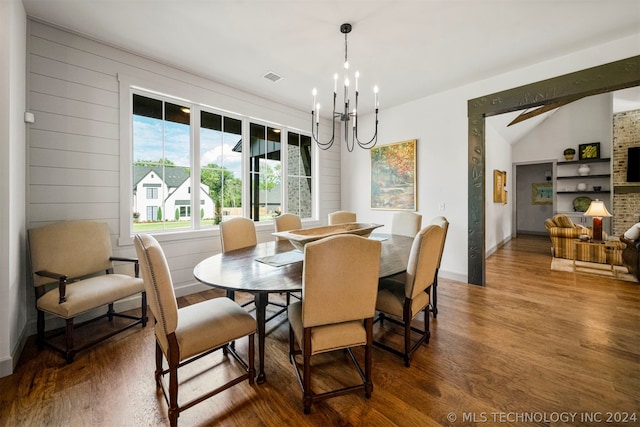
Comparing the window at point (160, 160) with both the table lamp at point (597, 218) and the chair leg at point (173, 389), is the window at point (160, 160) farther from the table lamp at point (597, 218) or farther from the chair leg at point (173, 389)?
the table lamp at point (597, 218)

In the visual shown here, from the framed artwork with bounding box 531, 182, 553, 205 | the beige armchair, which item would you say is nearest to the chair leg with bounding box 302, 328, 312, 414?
the beige armchair

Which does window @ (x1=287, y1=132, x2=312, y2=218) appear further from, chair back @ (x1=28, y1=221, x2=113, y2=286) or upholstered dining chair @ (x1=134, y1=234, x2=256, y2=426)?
upholstered dining chair @ (x1=134, y1=234, x2=256, y2=426)

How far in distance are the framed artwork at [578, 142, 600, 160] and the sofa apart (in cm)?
405

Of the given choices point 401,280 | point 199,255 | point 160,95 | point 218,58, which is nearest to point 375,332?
point 401,280

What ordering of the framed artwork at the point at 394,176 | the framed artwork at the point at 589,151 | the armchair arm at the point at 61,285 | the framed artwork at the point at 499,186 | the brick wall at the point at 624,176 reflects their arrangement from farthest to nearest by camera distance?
the framed artwork at the point at 589,151, the framed artwork at the point at 499,186, the brick wall at the point at 624,176, the framed artwork at the point at 394,176, the armchair arm at the point at 61,285

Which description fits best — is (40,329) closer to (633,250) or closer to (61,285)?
(61,285)

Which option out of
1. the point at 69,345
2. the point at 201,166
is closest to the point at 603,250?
the point at 201,166

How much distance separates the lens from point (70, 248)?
7.72ft

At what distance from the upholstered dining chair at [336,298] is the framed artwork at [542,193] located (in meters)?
9.82

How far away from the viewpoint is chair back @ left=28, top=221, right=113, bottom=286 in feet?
7.11

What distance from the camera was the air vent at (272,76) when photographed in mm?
3330

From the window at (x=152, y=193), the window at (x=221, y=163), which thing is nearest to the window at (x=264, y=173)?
the window at (x=221, y=163)

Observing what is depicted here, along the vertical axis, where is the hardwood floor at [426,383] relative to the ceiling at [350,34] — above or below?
below

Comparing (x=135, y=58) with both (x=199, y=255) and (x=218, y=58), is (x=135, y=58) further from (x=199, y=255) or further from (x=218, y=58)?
(x=199, y=255)
